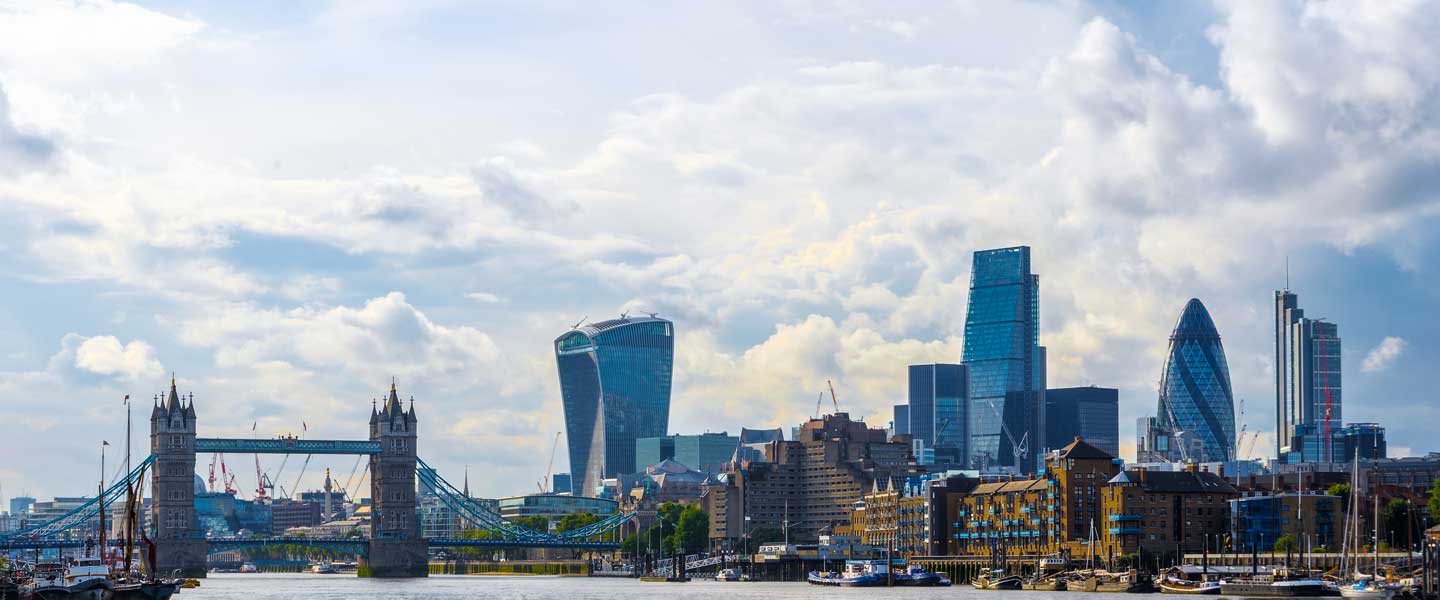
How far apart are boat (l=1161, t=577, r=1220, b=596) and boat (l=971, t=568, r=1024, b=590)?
2689cm

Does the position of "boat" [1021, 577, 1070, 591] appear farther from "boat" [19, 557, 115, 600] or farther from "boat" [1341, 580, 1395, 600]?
"boat" [19, 557, 115, 600]

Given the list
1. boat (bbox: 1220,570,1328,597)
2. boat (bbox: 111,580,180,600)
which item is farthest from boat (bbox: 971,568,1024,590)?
boat (bbox: 111,580,180,600)

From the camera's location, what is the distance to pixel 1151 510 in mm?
198125

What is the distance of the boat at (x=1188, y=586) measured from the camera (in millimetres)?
146938

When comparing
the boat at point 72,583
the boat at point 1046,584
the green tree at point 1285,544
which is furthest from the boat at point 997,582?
the boat at point 72,583

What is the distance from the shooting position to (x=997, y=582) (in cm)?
18188

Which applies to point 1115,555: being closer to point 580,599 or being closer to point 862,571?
point 862,571

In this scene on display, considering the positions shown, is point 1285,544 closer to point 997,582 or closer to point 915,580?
point 997,582

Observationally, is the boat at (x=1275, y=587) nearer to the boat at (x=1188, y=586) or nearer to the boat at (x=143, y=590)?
the boat at (x=1188, y=586)

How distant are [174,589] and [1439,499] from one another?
126 meters

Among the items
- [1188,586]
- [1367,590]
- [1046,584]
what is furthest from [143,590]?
[1367,590]

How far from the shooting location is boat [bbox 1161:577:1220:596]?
147 metres

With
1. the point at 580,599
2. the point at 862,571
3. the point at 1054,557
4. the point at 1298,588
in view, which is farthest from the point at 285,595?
the point at 1298,588

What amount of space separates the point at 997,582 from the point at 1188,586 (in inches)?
1336
